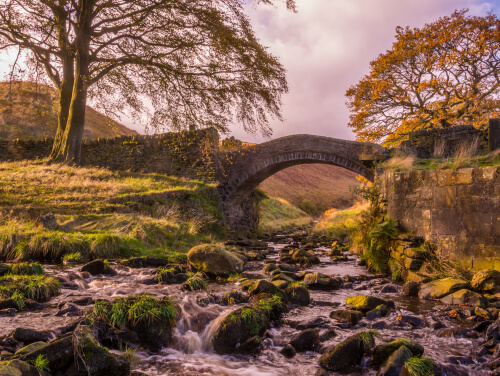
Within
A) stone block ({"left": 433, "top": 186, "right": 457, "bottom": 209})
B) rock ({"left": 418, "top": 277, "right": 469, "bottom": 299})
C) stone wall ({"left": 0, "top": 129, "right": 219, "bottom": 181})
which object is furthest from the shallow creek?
stone wall ({"left": 0, "top": 129, "right": 219, "bottom": 181})

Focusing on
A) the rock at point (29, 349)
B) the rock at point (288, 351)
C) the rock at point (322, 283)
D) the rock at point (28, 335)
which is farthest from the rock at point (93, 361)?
the rock at point (322, 283)

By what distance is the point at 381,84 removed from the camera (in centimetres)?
1922

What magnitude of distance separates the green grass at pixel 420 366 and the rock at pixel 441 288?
9.91 feet

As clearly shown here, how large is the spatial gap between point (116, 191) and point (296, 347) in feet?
36.0

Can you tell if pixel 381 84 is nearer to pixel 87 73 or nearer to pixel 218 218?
pixel 218 218

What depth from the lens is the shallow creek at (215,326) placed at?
3.68 meters

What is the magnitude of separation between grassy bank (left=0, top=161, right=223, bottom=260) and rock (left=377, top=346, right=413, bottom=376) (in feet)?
22.9

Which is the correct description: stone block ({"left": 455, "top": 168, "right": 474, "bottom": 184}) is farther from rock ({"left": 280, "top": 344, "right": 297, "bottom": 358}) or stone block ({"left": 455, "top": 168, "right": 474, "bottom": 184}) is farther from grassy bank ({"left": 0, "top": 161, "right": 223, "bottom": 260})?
grassy bank ({"left": 0, "top": 161, "right": 223, "bottom": 260})

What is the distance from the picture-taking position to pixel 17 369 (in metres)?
2.55

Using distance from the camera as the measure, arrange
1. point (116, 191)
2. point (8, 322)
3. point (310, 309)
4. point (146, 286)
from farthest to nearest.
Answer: point (116, 191), point (146, 286), point (310, 309), point (8, 322)

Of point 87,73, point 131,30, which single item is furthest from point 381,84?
point 87,73

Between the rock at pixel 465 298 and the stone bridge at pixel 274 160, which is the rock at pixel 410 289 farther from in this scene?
the stone bridge at pixel 274 160

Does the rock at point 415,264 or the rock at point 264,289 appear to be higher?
the rock at point 415,264

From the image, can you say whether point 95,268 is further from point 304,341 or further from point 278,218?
point 278,218
